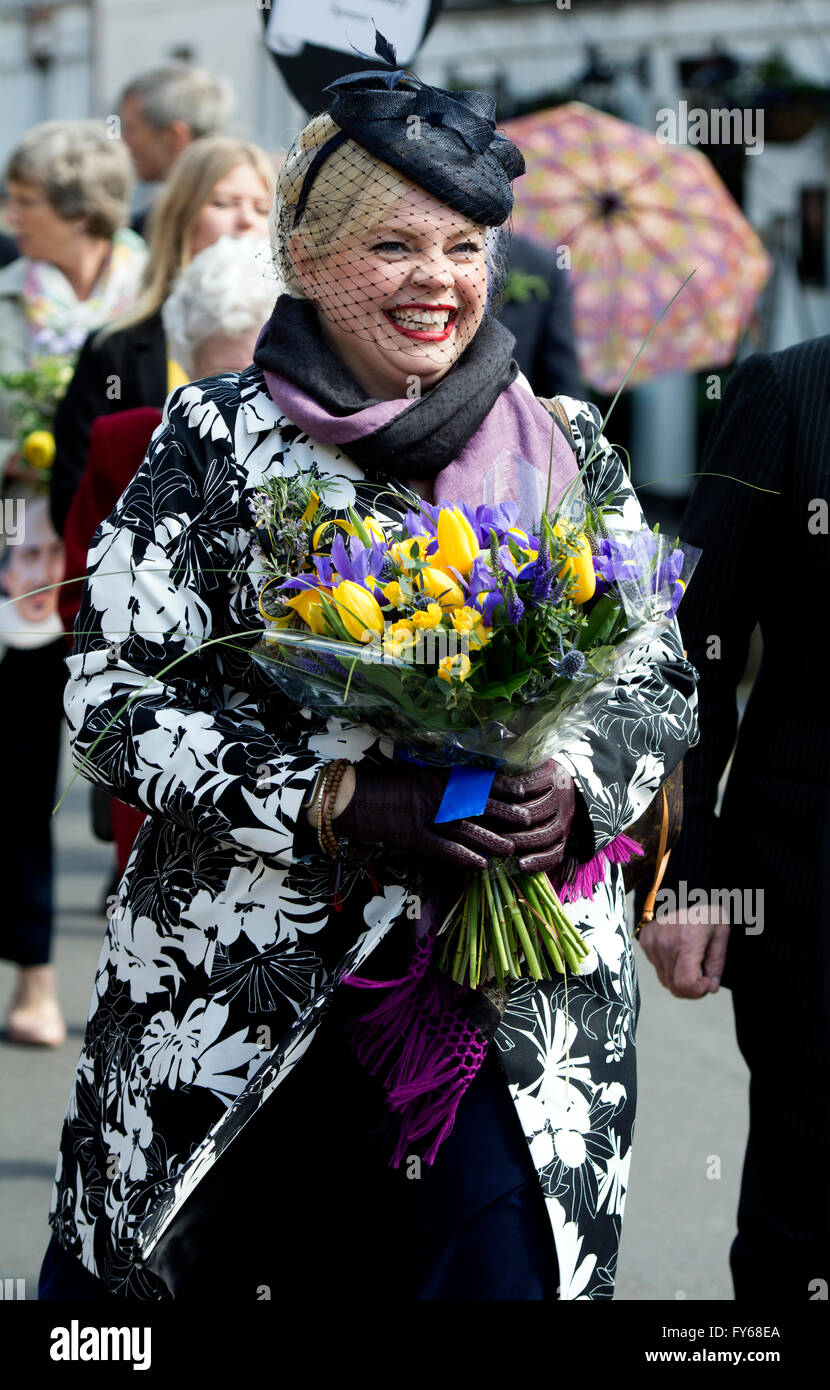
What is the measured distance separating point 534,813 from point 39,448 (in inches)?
127

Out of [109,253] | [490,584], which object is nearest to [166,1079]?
[490,584]

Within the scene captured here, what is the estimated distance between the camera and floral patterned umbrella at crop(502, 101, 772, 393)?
8.31m

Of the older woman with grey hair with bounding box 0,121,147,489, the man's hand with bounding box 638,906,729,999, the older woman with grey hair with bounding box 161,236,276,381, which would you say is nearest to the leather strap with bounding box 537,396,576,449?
the man's hand with bounding box 638,906,729,999

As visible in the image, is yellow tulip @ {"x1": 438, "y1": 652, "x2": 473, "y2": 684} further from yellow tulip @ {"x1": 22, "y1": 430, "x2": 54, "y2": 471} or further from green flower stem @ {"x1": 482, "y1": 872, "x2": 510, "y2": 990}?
yellow tulip @ {"x1": 22, "y1": 430, "x2": 54, "y2": 471}

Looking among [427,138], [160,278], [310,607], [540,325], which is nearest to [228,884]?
[310,607]

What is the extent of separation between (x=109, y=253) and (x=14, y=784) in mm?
1737

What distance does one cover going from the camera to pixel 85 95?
2367 cm

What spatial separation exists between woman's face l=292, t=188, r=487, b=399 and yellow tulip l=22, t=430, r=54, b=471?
2696 millimetres

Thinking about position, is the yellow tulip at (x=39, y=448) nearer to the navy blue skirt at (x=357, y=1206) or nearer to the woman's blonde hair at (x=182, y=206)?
the woman's blonde hair at (x=182, y=206)

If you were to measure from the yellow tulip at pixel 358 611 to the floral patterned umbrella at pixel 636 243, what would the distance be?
6448 mm

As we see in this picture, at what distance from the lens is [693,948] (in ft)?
9.46

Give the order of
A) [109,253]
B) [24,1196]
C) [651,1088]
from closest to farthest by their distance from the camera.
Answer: [24,1196] < [651,1088] < [109,253]

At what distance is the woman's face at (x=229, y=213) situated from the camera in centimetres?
436

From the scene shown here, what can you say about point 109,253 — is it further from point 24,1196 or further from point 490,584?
point 490,584
